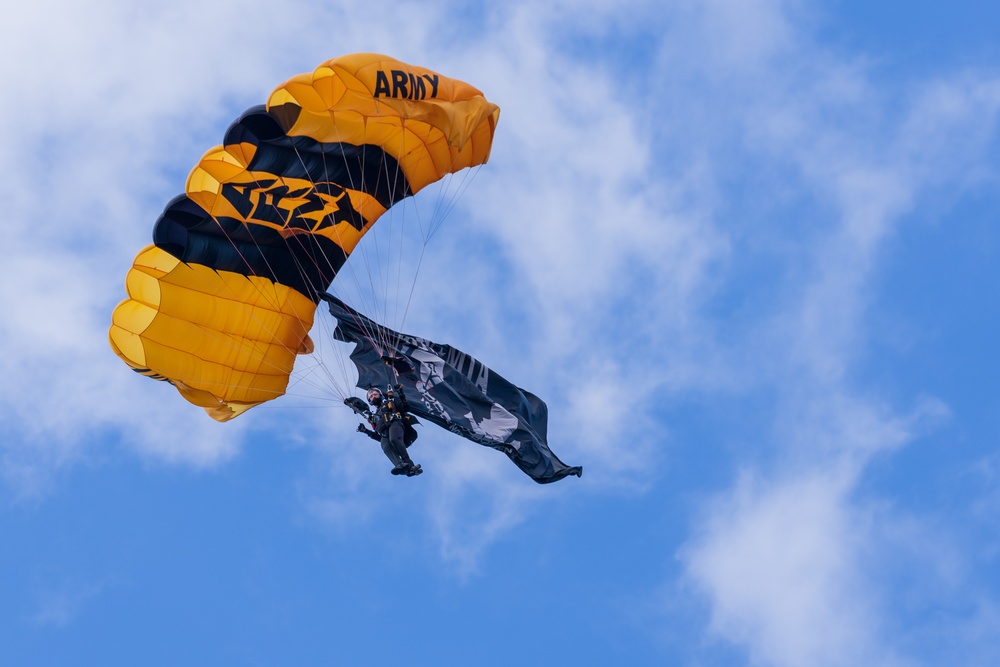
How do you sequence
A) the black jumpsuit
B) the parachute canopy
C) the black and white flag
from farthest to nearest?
the black and white flag < the black jumpsuit < the parachute canopy

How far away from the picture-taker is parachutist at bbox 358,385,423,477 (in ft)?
72.3

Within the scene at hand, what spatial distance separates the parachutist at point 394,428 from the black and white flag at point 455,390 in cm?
76

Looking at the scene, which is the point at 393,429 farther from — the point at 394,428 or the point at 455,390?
the point at 455,390

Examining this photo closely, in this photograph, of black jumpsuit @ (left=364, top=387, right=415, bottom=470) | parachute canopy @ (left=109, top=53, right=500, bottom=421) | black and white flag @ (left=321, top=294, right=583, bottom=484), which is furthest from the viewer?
black and white flag @ (left=321, top=294, right=583, bottom=484)

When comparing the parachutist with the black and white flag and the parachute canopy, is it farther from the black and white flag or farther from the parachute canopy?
the parachute canopy

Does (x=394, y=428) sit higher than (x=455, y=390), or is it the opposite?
(x=455, y=390)

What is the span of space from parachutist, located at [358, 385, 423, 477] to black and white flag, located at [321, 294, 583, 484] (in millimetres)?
757

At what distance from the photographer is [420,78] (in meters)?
22.4

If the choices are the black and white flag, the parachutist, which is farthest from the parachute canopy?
the parachutist

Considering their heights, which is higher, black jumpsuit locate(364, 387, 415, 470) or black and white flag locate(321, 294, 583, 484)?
black and white flag locate(321, 294, 583, 484)

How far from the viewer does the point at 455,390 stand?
24.1 meters

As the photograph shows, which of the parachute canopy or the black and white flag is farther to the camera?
the black and white flag

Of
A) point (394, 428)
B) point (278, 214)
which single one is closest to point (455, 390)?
point (394, 428)

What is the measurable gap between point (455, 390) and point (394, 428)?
7.05ft
